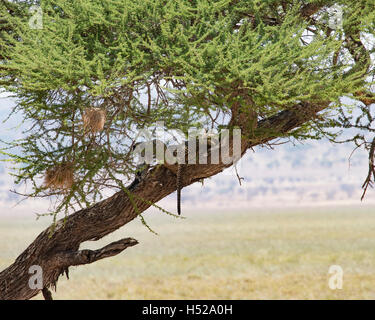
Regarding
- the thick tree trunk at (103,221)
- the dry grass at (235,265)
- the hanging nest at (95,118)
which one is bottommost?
the dry grass at (235,265)

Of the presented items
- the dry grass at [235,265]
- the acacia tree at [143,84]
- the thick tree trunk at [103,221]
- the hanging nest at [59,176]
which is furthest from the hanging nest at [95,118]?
the dry grass at [235,265]

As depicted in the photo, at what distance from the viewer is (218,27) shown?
5820 mm

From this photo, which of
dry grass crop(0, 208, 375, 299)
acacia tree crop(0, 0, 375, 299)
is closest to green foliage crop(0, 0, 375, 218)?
acacia tree crop(0, 0, 375, 299)

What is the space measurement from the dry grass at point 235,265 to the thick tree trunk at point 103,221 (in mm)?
25295

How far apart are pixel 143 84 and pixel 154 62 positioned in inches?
28.3

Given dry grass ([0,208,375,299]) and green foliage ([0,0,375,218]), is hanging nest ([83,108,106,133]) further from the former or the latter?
dry grass ([0,208,375,299])

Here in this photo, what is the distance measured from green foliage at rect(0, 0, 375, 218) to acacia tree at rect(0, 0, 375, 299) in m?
0.02

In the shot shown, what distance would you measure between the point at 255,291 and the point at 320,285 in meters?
4.23

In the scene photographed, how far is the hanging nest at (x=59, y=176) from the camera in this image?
22.5 ft

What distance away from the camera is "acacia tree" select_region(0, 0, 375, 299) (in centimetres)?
582

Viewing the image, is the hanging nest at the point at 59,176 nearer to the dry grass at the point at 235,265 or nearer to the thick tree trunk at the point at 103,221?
the thick tree trunk at the point at 103,221
